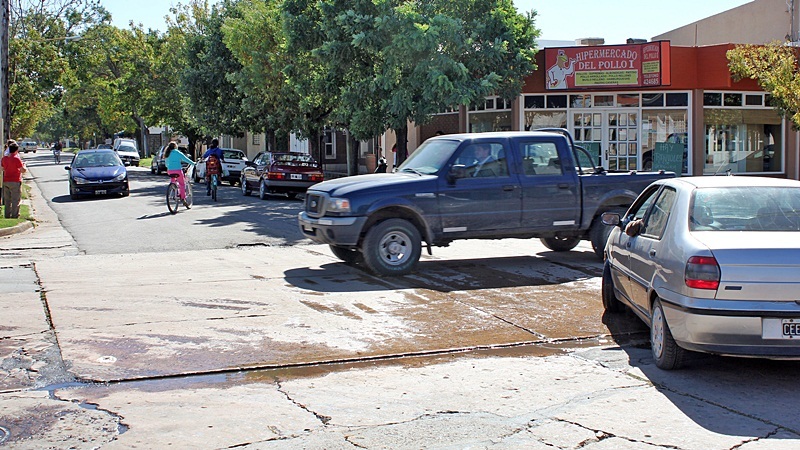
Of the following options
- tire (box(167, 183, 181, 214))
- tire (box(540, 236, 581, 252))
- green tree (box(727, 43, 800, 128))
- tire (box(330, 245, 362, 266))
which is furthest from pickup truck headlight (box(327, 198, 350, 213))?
green tree (box(727, 43, 800, 128))

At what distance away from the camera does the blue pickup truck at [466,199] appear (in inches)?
458

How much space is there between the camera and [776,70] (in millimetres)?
22000

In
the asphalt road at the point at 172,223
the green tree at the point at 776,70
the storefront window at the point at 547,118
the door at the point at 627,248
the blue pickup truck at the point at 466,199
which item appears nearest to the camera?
the door at the point at 627,248

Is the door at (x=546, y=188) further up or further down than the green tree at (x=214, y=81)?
further down

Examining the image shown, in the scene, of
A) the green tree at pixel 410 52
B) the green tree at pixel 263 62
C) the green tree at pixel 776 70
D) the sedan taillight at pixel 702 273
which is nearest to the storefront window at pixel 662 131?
the green tree at pixel 776 70

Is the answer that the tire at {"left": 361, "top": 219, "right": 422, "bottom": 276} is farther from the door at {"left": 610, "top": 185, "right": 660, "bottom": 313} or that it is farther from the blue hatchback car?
the blue hatchback car

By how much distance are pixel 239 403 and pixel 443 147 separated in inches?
272

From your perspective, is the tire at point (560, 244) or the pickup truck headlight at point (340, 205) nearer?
the pickup truck headlight at point (340, 205)

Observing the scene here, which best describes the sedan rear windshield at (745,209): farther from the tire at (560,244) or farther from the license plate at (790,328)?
the tire at (560,244)

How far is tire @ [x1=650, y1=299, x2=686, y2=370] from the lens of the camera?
6.90m

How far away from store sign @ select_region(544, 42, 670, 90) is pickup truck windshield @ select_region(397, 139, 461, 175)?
14.8 m

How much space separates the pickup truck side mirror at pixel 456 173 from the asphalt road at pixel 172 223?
4698 millimetres

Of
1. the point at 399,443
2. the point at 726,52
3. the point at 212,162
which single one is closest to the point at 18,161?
the point at 212,162

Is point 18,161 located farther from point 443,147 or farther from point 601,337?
point 601,337
